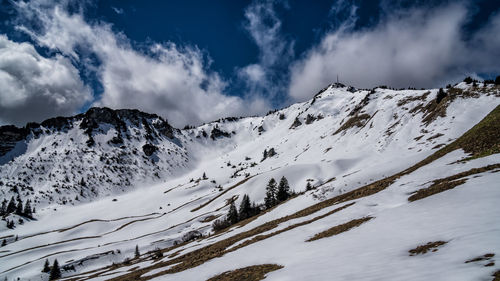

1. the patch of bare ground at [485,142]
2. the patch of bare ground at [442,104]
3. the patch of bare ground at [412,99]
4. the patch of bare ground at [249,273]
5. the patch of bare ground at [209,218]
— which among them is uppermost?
the patch of bare ground at [412,99]

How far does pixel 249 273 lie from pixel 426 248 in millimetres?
9508

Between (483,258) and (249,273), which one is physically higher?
(483,258)

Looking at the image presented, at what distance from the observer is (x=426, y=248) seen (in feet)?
33.1

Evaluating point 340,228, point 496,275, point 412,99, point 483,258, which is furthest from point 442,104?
point 496,275

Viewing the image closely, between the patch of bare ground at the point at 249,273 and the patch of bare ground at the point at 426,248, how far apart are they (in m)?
6.89

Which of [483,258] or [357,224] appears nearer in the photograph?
[483,258]

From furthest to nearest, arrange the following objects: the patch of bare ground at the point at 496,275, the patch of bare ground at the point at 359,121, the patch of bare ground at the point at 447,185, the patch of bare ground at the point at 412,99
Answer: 1. the patch of bare ground at the point at 359,121
2. the patch of bare ground at the point at 412,99
3. the patch of bare ground at the point at 447,185
4. the patch of bare ground at the point at 496,275

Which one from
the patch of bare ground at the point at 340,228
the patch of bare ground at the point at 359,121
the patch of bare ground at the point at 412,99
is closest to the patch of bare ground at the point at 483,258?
the patch of bare ground at the point at 340,228

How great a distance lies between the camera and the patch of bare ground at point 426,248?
9.80m

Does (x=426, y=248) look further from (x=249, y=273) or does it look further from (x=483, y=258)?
(x=249, y=273)

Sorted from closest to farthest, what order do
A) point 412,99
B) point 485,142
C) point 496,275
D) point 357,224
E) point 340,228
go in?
point 496,275
point 357,224
point 340,228
point 485,142
point 412,99

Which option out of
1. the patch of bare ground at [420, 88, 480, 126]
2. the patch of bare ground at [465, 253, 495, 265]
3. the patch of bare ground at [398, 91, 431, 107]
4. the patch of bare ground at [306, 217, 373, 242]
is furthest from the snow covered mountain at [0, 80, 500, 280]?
the patch of bare ground at [398, 91, 431, 107]

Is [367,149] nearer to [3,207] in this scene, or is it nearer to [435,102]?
[435,102]

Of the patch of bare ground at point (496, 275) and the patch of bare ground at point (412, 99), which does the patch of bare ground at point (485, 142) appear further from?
the patch of bare ground at point (412, 99)
